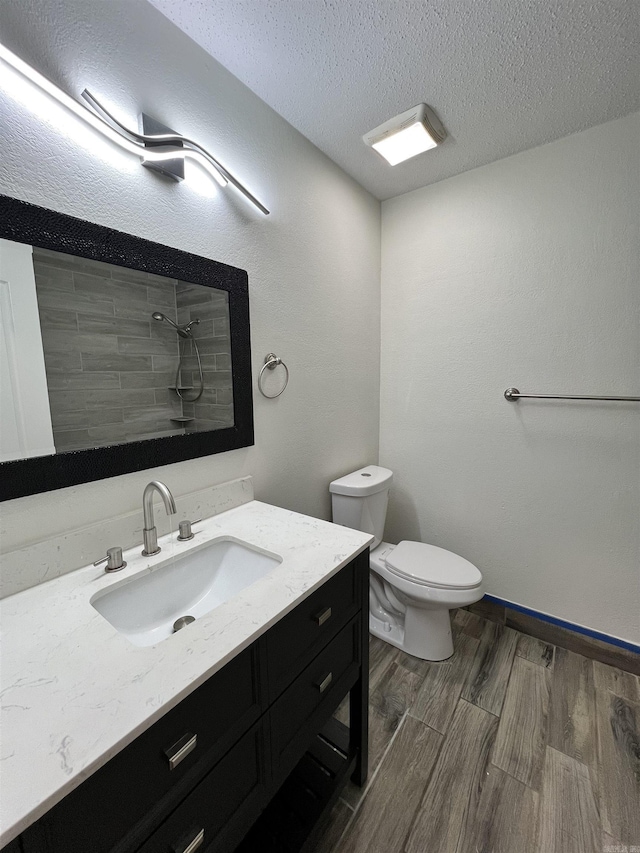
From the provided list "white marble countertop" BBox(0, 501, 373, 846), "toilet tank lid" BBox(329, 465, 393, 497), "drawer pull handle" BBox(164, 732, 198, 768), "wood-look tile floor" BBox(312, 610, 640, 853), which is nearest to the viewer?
"white marble countertop" BBox(0, 501, 373, 846)

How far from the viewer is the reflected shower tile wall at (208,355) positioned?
1.17 meters

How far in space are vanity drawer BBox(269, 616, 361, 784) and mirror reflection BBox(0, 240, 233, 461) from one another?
78cm

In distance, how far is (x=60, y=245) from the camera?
860 millimetres

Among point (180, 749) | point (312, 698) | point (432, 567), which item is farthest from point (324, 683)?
point (432, 567)

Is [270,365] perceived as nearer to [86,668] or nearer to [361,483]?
[361,483]

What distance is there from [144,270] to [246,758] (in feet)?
4.03

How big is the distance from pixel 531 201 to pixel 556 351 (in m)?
0.70

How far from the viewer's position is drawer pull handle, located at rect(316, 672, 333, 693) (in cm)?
91

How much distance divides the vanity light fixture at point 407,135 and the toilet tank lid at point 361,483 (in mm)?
1503

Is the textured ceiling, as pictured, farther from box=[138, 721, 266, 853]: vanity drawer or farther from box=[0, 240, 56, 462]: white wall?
box=[138, 721, 266, 853]: vanity drawer

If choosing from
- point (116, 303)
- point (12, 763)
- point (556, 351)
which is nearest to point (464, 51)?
point (556, 351)

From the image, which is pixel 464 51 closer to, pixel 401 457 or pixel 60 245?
pixel 60 245

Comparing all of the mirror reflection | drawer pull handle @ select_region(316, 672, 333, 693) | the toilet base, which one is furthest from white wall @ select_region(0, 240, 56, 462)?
the toilet base

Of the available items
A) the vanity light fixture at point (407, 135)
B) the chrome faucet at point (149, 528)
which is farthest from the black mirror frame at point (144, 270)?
the vanity light fixture at point (407, 135)
